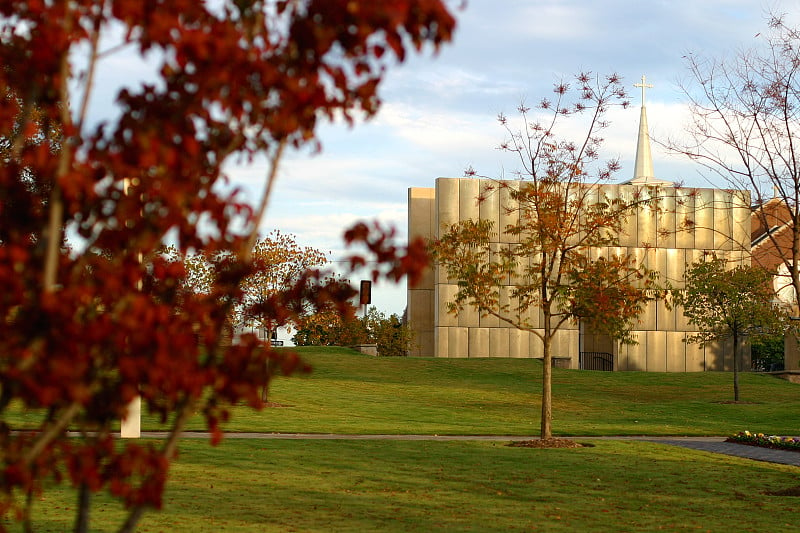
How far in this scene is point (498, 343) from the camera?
62344mm

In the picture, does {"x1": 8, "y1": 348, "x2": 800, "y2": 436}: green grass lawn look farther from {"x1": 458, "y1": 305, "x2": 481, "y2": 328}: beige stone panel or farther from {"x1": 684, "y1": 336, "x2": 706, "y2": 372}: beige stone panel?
{"x1": 684, "y1": 336, "x2": 706, "y2": 372}: beige stone panel

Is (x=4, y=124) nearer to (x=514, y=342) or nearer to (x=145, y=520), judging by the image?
(x=145, y=520)

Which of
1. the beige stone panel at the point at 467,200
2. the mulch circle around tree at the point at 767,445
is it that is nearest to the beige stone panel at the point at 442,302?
the beige stone panel at the point at 467,200

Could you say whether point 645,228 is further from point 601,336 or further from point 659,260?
point 601,336

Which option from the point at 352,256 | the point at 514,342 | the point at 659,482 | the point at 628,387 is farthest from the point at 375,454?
the point at 514,342

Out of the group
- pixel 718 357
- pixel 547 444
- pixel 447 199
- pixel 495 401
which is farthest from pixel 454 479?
pixel 718 357

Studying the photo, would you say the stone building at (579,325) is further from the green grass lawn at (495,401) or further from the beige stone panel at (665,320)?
the green grass lawn at (495,401)

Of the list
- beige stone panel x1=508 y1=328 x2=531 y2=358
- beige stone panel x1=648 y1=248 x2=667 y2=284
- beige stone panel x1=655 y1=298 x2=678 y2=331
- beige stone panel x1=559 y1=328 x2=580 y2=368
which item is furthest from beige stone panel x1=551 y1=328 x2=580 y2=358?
beige stone panel x1=648 y1=248 x2=667 y2=284

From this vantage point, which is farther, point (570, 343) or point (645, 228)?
point (645, 228)

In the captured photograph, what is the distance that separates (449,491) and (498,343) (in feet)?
157

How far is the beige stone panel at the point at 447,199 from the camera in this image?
Answer: 60.5 m

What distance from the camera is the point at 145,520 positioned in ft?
39.3

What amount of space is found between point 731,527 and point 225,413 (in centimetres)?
948

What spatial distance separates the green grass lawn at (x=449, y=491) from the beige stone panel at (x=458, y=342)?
132 ft
